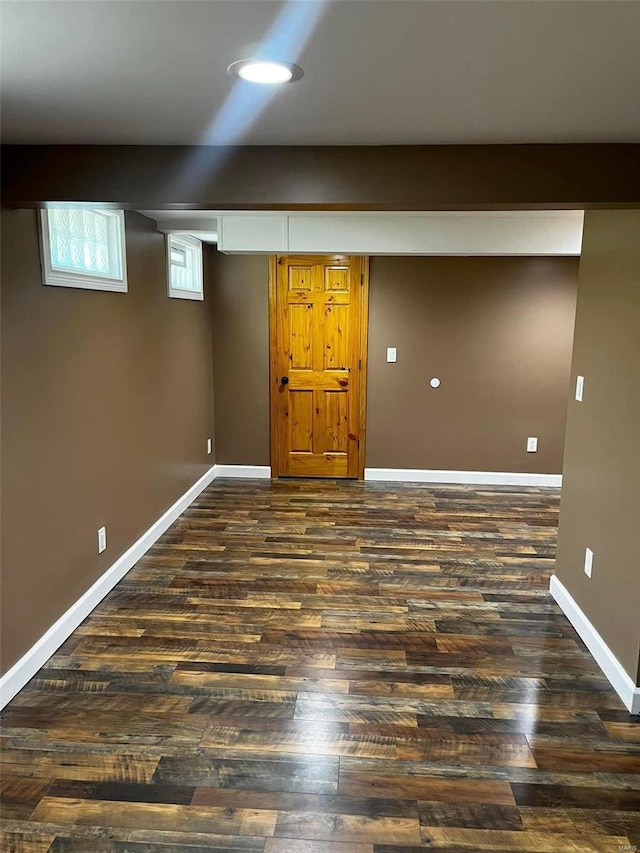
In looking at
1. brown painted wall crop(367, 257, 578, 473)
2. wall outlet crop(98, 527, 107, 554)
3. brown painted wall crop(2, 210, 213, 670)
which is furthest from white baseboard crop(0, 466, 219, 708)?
brown painted wall crop(367, 257, 578, 473)

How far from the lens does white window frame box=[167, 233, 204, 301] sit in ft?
14.2

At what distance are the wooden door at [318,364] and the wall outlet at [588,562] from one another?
2795 millimetres

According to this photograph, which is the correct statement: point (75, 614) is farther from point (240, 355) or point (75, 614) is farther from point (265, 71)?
point (240, 355)

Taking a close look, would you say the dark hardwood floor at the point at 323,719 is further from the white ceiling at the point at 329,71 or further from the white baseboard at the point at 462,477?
the white ceiling at the point at 329,71

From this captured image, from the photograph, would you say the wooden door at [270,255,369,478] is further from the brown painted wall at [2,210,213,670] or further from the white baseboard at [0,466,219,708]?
the white baseboard at [0,466,219,708]

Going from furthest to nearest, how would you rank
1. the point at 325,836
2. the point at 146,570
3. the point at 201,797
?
the point at 146,570, the point at 201,797, the point at 325,836

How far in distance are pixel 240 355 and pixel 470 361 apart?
2.08m

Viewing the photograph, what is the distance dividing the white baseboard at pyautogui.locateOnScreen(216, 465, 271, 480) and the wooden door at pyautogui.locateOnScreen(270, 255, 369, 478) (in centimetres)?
9

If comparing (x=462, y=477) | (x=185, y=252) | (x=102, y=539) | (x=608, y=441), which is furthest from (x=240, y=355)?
(x=608, y=441)

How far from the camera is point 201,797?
1954mm

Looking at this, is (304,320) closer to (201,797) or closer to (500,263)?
(500,263)

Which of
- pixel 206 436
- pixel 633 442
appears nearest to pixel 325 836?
pixel 633 442

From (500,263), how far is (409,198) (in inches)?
131

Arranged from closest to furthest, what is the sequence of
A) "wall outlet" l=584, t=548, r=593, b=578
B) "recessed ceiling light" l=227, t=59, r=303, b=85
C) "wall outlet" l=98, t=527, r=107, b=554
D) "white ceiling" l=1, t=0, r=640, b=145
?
"white ceiling" l=1, t=0, r=640, b=145 < "recessed ceiling light" l=227, t=59, r=303, b=85 < "wall outlet" l=584, t=548, r=593, b=578 < "wall outlet" l=98, t=527, r=107, b=554
